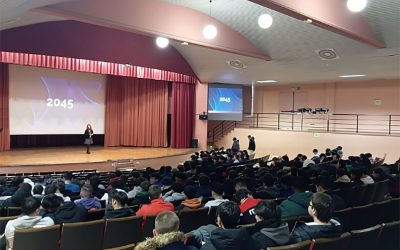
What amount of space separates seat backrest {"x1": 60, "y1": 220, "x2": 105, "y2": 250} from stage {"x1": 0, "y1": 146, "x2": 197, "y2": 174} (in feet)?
24.7

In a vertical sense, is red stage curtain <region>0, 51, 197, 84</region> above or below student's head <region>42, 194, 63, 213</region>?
above

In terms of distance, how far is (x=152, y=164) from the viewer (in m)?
13.2

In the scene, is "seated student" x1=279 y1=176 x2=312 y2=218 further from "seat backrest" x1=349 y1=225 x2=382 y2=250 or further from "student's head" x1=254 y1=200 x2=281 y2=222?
"student's head" x1=254 y1=200 x2=281 y2=222

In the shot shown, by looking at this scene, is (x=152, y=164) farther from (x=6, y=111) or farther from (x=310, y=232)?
(x=310, y=232)

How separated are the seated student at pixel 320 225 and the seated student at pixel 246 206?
0.78 meters

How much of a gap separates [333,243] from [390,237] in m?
1.10

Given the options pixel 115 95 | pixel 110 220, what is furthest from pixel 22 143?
pixel 110 220

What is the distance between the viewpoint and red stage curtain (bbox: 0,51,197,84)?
11.1 m

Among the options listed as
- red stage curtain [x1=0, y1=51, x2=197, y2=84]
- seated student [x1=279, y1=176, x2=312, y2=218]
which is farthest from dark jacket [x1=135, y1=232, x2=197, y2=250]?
red stage curtain [x1=0, y1=51, x2=197, y2=84]

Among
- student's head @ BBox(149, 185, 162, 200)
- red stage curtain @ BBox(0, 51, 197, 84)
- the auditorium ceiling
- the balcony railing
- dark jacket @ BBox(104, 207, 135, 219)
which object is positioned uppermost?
the auditorium ceiling

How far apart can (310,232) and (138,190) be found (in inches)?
119

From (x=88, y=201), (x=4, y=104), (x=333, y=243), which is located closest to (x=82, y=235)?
(x=88, y=201)

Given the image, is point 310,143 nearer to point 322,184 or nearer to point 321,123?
point 321,123

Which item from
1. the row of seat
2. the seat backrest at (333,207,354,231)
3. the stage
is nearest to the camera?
the row of seat
